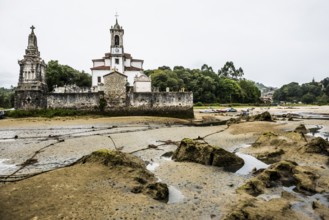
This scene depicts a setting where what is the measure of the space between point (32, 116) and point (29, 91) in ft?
13.5

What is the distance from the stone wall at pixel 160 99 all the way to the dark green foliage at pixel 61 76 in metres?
23.5

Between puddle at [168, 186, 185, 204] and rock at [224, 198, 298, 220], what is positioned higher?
rock at [224, 198, 298, 220]

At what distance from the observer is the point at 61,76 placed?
5688cm

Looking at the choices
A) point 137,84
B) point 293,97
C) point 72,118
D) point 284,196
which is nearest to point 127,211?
point 284,196

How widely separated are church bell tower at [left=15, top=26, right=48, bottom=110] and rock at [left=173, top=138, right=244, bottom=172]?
31.1 meters

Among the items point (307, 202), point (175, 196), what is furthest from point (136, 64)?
point (307, 202)

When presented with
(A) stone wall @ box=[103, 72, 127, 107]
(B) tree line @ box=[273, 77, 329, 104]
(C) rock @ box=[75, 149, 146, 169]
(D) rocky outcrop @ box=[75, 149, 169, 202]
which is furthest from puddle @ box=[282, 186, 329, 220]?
(B) tree line @ box=[273, 77, 329, 104]

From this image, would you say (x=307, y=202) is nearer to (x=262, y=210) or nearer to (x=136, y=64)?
(x=262, y=210)

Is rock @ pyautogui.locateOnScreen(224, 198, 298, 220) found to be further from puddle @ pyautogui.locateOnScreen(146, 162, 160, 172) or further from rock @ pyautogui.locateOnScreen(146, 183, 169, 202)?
puddle @ pyautogui.locateOnScreen(146, 162, 160, 172)

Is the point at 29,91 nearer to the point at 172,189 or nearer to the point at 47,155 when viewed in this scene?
the point at 47,155

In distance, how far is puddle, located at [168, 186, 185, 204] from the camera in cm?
807

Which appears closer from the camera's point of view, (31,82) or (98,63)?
(31,82)

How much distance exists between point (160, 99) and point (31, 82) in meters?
19.2

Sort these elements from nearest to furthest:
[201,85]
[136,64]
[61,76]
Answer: [61,76] → [136,64] → [201,85]
